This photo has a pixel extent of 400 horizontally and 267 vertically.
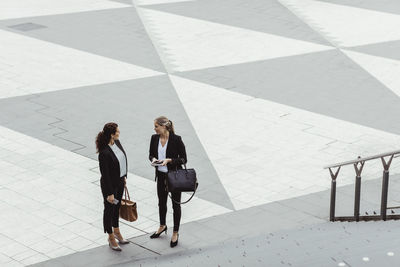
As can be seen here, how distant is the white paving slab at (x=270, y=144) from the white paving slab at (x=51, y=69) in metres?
2.06

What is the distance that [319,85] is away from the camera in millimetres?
16938

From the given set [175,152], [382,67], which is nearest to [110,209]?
[175,152]

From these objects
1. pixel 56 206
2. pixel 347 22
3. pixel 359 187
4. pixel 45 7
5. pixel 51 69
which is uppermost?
pixel 45 7

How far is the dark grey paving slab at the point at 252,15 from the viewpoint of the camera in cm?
2114

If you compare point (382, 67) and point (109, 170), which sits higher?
point (382, 67)

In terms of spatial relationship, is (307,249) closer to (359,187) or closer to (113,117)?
(359,187)

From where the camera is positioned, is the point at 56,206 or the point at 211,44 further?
the point at 211,44

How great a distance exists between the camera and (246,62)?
18578 mm

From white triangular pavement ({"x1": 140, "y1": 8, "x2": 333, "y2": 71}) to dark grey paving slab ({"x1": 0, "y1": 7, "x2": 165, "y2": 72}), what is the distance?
1.37 ft

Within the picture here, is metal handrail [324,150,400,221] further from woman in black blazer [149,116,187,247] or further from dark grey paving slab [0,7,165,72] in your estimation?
dark grey paving slab [0,7,165,72]

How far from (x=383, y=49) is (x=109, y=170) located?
38.1ft

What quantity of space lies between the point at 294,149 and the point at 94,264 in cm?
493

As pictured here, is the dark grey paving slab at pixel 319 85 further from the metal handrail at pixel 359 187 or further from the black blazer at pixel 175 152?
the black blazer at pixel 175 152

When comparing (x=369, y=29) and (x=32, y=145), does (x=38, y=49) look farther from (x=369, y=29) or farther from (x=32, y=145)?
(x=369, y=29)
